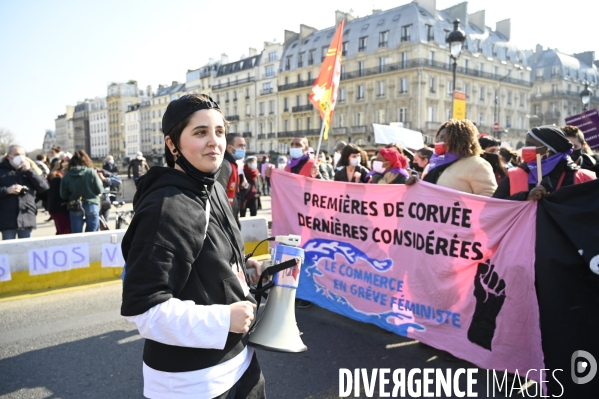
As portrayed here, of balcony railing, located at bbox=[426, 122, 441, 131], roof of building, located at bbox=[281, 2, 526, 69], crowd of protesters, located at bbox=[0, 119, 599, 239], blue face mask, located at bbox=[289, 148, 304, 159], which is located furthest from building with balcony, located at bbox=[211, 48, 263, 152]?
blue face mask, located at bbox=[289, 148, 304, 159]

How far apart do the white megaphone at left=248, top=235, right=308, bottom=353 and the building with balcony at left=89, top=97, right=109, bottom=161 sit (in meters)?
125

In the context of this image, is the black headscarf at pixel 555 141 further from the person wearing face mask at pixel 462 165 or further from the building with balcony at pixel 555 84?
the building with balcony at pixel 555 84

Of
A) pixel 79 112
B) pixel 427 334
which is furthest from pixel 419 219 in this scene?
pixel 79 112

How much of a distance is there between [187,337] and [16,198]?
6117mm

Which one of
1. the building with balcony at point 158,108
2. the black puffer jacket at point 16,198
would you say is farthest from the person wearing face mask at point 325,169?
the building with balcony at point 158,108

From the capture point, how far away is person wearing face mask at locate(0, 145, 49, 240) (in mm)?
6414

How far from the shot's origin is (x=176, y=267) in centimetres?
162

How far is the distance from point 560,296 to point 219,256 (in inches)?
98.7

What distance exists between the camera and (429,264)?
13.4 feet

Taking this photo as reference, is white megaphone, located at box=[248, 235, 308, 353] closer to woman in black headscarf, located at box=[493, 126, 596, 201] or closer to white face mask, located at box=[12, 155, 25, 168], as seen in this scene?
woman in black headscarf, located at box=[493, 126, 596, 201]

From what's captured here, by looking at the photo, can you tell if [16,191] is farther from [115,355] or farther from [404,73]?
[404,73]

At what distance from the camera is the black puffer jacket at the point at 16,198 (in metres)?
6.44

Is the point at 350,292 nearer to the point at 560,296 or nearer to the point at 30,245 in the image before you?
the point at 560,296

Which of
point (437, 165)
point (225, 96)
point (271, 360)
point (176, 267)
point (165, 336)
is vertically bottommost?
point (271, 360)
